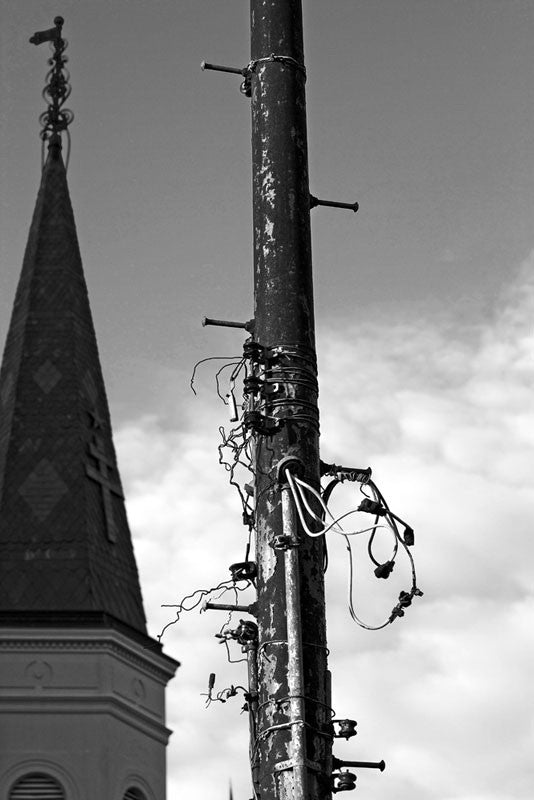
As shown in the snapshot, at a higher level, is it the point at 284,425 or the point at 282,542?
the point at 284,425

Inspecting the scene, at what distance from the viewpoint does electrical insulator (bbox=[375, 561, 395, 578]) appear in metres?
6.48

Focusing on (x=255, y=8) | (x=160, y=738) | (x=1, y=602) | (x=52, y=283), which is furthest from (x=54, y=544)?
(x=255, y=8)

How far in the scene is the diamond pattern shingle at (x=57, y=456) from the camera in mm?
33656

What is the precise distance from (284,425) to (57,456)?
29177mm

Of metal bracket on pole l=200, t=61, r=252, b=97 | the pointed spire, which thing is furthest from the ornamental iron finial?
metal bracket on pole l=200, t=61, r=252, b=97

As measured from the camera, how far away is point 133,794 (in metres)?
32.2

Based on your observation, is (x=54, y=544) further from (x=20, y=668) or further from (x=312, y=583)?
(x=312, y=583)

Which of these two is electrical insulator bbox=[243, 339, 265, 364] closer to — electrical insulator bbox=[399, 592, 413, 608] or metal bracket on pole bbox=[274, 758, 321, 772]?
electrical insulator bbox=[399, 592, 413, 608]

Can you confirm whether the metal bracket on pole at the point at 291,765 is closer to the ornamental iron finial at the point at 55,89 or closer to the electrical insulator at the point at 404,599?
the electrical insulator at the point at 404,599

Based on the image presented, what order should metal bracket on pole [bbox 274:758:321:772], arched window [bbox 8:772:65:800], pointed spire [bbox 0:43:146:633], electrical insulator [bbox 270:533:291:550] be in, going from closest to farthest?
metal bracket on pole [bbox 274:758:321:772] → electrical insulator [bbox 270:533:291:550] → arched window [bbox 8:772:65:800] → pointed spire [bbox 0:43:146:633]

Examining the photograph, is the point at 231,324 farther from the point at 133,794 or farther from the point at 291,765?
the point at 133,794

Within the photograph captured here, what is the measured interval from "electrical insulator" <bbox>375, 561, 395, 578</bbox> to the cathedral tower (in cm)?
2573

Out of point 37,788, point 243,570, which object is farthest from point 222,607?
point 37,788

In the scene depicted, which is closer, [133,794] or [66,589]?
Result: [133,794]
